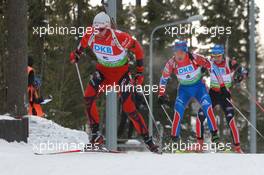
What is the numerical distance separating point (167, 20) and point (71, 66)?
14.2m

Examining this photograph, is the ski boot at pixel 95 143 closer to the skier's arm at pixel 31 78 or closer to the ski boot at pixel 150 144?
the ski boot at pixel 150 144

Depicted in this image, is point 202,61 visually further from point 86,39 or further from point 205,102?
point 86,39

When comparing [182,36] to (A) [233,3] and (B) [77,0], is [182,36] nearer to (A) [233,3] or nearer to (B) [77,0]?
(A) [233,3]

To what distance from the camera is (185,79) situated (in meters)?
10.7

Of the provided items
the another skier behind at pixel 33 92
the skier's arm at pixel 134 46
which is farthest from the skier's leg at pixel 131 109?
the another skier behind at pixel 33 92

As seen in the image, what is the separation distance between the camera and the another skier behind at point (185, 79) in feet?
34.3

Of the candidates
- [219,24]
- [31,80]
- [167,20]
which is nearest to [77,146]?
[31,80]

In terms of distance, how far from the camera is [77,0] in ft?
77.6

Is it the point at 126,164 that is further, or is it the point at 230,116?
the point at 230,116

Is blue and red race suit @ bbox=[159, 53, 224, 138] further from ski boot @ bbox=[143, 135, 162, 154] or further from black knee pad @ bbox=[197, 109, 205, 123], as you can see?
ski boot @ bbox=[143, 135, 162, 154]

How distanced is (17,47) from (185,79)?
11.8 ft

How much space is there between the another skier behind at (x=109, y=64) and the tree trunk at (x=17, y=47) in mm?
3178

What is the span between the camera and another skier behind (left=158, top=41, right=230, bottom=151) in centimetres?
1045

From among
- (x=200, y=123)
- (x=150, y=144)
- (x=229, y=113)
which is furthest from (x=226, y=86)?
(x=150, y=144)
